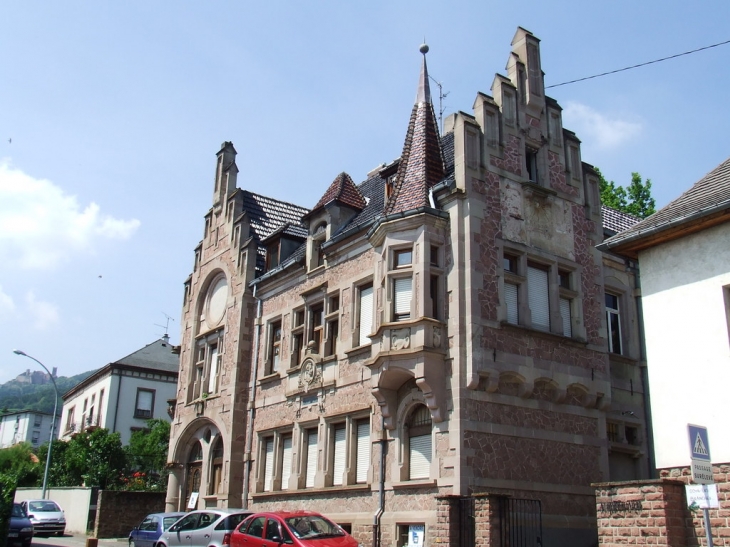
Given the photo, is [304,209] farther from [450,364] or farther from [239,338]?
[450,364]

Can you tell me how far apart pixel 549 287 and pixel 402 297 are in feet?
13.8

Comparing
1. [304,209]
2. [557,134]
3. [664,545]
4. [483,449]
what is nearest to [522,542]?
[483,449]

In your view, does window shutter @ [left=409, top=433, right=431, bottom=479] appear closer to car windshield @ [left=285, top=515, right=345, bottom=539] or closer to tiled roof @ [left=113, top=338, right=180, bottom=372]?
car windshield @ [left=285, top=515, right=345, bottom=539]

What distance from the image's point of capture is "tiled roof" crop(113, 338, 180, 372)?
58906mm

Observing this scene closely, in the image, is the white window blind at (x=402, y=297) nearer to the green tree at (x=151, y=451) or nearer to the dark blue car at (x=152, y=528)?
the dark blue car at (x=152, y=528)

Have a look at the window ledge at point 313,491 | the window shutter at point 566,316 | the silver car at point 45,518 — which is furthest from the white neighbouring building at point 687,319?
the silver car at point 45,518

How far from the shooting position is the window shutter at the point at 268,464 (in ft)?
86.4

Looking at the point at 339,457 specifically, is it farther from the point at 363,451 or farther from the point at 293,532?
the point at 293,532

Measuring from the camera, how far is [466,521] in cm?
1769

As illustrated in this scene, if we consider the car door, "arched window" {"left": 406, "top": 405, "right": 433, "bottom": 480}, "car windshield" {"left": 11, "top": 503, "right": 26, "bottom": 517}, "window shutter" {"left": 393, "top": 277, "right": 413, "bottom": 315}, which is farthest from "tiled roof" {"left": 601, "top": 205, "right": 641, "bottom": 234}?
"car windshield" {"left": 11, "top": 503, "right": 26, "bottom": 517}

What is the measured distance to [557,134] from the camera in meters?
23.4

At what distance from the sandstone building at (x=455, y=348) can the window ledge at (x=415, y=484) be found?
50 millimetres

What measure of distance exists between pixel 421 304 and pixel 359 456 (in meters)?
5.41

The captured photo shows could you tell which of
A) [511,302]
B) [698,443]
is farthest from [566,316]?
[698,443]
